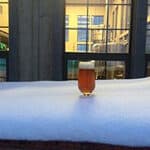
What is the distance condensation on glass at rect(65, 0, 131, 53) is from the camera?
148 inches

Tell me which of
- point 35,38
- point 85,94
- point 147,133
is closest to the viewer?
point 147,133

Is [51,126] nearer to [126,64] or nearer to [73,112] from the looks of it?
[73,112]

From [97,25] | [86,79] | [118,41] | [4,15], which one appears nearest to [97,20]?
[97,25]

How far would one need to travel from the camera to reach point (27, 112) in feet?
3.38

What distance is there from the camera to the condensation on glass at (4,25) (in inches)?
146

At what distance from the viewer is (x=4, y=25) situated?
375cm

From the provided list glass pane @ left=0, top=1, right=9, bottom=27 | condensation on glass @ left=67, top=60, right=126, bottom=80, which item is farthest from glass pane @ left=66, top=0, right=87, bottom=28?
glass pane @ left=0, top=1, right=9, bottom=27

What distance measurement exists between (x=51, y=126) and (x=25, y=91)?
16.4 inches

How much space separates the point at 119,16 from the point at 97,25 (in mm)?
242

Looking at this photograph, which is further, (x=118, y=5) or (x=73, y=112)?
(x=118, y=5)

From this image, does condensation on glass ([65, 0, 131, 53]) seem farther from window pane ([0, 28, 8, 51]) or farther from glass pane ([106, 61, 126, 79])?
window pane ([0, 28, 8, 51])

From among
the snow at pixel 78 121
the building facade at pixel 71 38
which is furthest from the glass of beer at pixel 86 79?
the building facade at pixel 71 38

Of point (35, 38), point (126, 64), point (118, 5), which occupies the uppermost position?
point (118, 5)

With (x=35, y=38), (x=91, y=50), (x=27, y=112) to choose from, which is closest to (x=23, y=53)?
(x=35, y=38)
